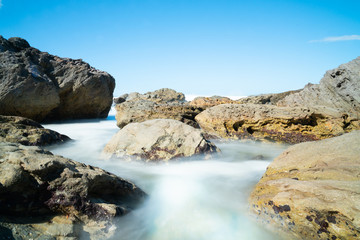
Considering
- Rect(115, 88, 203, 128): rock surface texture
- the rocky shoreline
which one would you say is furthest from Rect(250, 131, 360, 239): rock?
Rect(115, 88, 203, 128): rock surface texture

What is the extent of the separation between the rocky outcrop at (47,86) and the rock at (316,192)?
1155 centimetres

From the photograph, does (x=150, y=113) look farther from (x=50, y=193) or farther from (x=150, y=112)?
(x=50, y=193)

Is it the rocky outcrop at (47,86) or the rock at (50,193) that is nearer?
the rock at (50,193)

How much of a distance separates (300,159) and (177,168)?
2.55m

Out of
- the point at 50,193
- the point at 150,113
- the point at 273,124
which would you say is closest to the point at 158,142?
the point at 50,193

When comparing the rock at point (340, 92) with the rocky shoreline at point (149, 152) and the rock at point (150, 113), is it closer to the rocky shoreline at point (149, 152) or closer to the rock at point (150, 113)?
the rocky shoreline at point (149, 152)

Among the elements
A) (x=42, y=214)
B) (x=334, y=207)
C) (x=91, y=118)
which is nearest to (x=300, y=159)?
(x=334, y=207)

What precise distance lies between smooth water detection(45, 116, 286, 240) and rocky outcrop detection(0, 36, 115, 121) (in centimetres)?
588

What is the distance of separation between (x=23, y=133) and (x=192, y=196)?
4752mm

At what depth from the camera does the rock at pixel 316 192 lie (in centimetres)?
242

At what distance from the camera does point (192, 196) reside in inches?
152

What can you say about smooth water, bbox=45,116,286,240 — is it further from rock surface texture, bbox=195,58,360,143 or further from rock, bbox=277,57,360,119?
rock, bbox=277,57,360,119

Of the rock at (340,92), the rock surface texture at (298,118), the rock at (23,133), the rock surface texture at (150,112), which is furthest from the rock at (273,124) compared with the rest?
the rock at (23,133)

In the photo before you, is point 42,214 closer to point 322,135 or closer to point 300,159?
point 300,159
